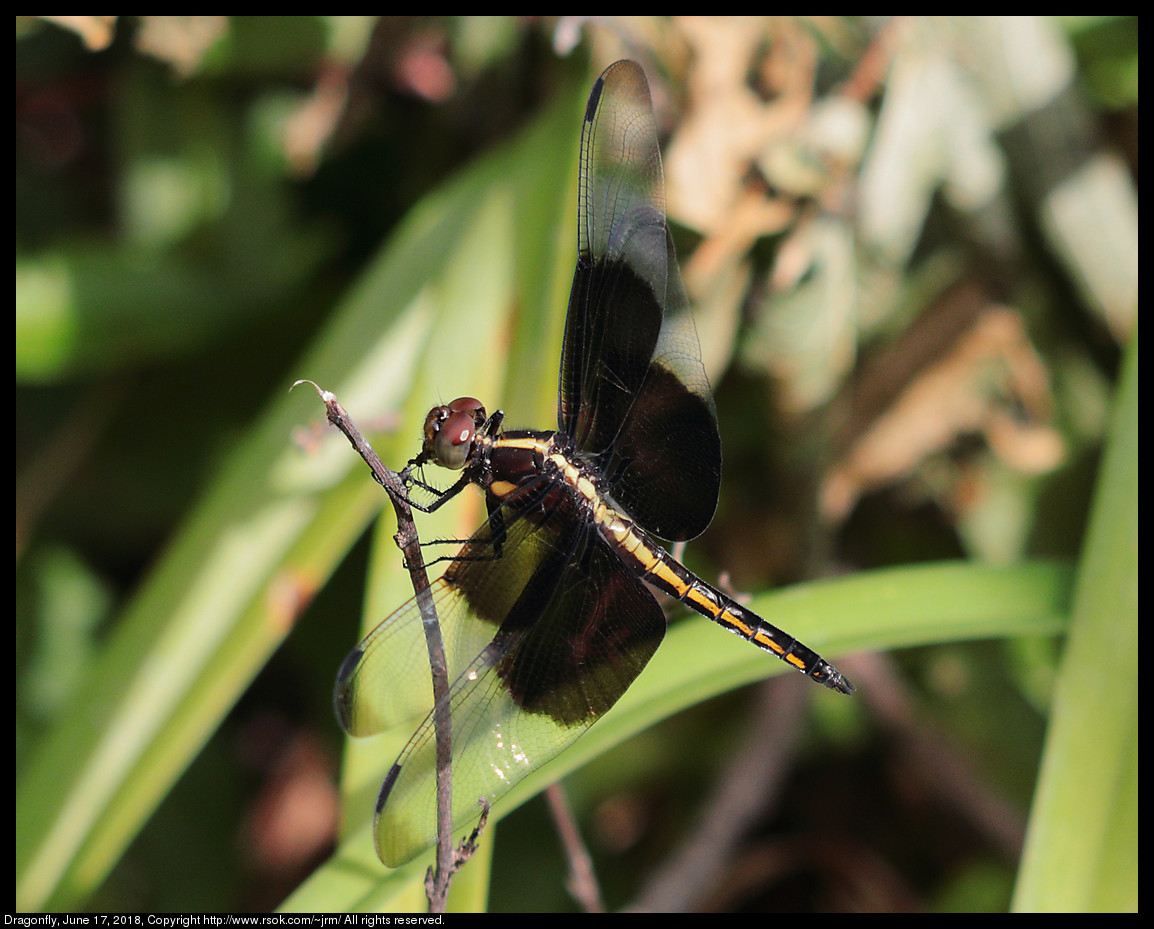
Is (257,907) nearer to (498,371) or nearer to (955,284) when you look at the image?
(498,371)

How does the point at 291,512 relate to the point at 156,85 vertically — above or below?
below

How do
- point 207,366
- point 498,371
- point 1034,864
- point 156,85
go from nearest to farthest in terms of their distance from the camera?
point 1034,864, point 498,371, point 156,85, point 207,366

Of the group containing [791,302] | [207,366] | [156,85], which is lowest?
[791,302]

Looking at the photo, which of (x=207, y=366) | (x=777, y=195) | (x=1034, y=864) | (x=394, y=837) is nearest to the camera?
(x=394, y=837)

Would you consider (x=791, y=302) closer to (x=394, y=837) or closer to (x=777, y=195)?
(x=777, y=195)

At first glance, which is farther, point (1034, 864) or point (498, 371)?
point (498, 371)
